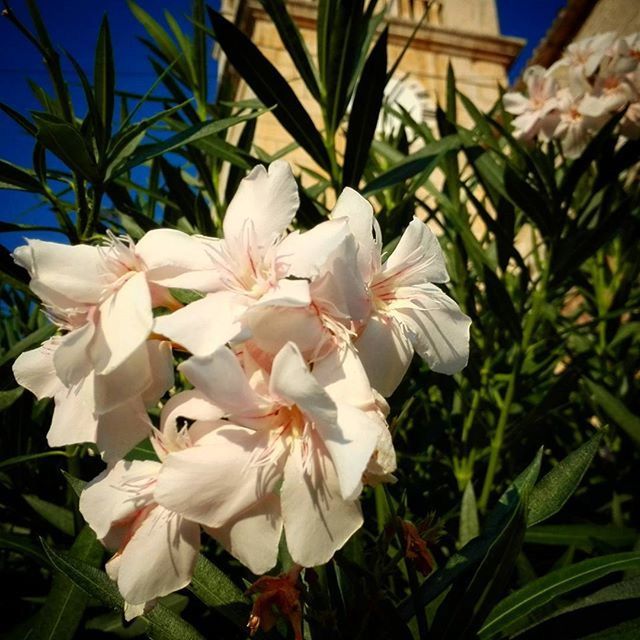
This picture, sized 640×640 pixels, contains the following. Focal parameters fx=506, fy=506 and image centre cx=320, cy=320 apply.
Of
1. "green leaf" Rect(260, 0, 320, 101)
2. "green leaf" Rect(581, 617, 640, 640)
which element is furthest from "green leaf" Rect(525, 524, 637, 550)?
"green leaf" Rect(260, 0, 320, 101)

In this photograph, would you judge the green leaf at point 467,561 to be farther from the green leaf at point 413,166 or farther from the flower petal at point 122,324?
the green leaf at point 413,166

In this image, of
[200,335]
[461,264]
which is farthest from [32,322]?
[200,335]

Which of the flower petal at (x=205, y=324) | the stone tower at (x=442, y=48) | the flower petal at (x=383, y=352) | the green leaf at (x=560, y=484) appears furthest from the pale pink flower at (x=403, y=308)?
the stone tower at (x=442, y=48)

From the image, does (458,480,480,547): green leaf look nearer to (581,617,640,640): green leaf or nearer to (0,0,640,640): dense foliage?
(0,0,640,640): dense foliage

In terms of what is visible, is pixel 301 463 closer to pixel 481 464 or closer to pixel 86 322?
pixel 86 322

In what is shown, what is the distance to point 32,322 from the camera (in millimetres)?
1519

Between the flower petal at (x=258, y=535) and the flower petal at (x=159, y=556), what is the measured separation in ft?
0.12

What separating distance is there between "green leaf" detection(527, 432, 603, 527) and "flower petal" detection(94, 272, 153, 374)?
18.8 inches

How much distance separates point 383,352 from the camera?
43 cm

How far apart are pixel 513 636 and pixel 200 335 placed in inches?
21.8

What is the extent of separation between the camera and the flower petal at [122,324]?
0.38 metres

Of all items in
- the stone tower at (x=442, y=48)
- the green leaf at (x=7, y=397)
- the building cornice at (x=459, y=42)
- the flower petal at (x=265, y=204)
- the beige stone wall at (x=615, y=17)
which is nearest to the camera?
the flower petal at (x=265, y=204)

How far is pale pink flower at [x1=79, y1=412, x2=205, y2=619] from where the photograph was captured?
15.9 inches

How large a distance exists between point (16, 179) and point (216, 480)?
0.63 metres
